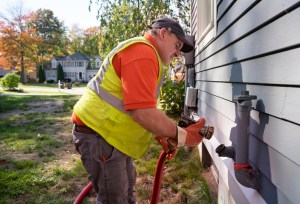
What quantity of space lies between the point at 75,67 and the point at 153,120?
53.7m

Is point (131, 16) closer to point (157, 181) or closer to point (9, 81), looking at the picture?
point (157, 181)

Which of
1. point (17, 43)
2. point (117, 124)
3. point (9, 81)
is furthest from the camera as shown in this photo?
point (17, 43)

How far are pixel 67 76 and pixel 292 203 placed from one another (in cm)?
5664

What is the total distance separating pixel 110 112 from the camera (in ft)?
6.54

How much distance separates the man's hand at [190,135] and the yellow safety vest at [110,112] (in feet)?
1.01

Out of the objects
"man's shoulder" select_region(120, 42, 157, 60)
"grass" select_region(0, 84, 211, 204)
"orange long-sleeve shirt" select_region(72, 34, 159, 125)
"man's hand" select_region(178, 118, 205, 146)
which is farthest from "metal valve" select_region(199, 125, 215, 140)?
"grass" select_region(0, 84, 211, 204)

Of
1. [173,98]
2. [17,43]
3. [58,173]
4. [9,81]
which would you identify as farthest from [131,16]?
[17,43]

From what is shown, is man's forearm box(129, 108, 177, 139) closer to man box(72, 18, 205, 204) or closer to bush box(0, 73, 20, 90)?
man box(72, 18, 205, 204)

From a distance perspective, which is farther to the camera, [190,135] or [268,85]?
[190,135]

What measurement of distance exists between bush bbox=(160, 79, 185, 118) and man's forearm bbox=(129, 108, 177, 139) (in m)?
6.93

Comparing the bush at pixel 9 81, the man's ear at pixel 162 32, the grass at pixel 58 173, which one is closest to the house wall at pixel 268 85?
the man's ear at pixel 162 32

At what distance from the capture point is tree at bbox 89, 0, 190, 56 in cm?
911

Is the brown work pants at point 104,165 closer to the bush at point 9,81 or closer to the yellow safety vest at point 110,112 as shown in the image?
the yellow safety vest at point 110,112

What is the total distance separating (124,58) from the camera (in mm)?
1798
